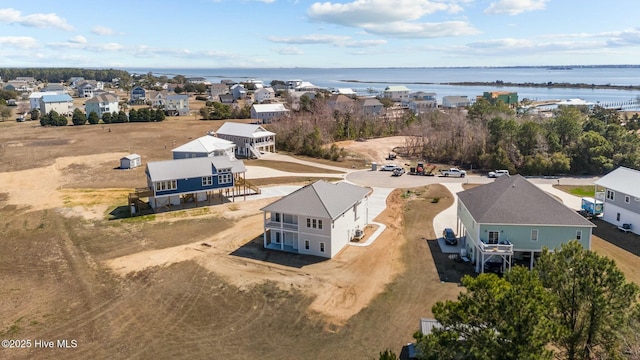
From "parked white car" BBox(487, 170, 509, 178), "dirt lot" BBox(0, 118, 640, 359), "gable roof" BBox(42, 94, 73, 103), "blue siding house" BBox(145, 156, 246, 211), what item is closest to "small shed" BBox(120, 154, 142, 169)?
"dirt lot" BBox(0, 118, 640, 359)

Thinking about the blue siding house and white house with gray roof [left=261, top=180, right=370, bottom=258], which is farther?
the blue siding house

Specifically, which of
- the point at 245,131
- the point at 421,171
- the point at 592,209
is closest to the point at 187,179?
the point at 245,131

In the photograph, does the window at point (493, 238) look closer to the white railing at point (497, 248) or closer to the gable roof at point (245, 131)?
the white railing at point (497, 248)

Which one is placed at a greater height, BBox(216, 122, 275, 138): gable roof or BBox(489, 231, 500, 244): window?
BBox(216, 122, 275, 138): gable roof

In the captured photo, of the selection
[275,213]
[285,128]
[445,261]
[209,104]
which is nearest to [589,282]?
[445,261]

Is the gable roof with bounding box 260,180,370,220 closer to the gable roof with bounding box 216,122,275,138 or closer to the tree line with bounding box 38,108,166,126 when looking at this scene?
the gable roof with bounding box 216,122,275,138

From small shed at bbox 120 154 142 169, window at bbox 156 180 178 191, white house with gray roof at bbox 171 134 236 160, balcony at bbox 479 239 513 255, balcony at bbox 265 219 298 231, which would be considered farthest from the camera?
small shed at bbox 120 154 142 169

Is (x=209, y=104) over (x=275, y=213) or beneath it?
over

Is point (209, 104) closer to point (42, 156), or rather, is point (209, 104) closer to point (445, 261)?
point (42, 156)
